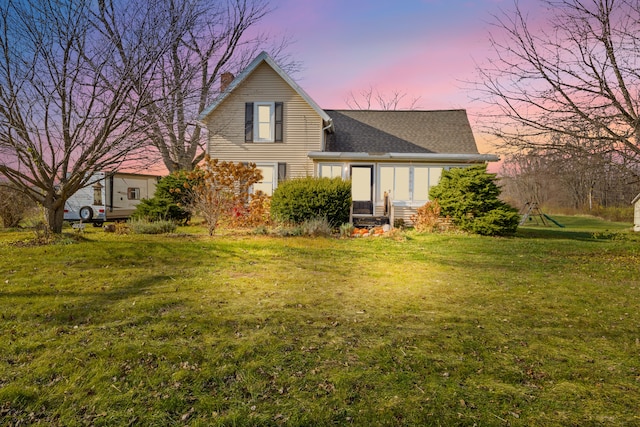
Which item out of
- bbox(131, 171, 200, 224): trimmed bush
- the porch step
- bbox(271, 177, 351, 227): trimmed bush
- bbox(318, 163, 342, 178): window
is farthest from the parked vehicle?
the porch step

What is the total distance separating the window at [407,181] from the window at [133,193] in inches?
473

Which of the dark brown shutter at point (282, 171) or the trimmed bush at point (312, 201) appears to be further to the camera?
the dark brown shutter at point (282, 171)

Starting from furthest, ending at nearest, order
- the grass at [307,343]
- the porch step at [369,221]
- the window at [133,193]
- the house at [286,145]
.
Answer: the window at [133,193], the house at [286,145], the porch step at [369,221], the grass at [307,343]

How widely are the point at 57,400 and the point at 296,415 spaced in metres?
1.84

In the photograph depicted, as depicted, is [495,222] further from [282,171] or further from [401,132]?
[282,171]

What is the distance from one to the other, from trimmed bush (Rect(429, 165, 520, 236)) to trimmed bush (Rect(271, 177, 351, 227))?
371 centimetres

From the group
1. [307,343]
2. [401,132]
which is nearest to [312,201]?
[307,343]

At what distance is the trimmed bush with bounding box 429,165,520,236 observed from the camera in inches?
496

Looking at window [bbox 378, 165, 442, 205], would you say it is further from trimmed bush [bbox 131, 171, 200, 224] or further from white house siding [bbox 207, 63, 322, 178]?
trimmed bush [bbox 131, 171, 200, 224]

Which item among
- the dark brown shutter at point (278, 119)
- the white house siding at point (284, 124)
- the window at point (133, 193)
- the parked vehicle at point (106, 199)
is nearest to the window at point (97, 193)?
the parked vehicle at point (106, 199)

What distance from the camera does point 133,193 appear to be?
19.6 metres

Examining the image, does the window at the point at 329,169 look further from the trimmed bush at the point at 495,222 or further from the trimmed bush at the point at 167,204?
the trimmed bush at the point at 495,222

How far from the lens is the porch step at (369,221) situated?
49.2ft

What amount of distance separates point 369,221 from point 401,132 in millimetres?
6243
